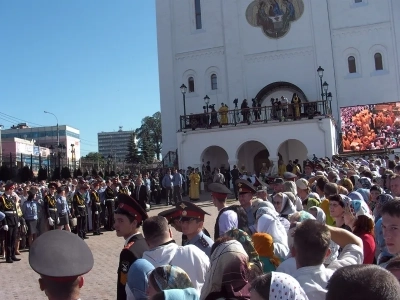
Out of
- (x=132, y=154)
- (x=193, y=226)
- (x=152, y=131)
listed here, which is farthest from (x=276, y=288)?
(x=152, y=131)

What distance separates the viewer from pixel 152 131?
9212 cm

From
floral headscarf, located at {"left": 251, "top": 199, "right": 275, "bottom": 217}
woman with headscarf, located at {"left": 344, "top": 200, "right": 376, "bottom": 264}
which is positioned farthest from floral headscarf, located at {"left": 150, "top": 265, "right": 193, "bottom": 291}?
floral headscarf, located at {"left": 251, "top": 199, "right": 275, "bottom": 217}

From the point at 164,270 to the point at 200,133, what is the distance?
91.0 feet

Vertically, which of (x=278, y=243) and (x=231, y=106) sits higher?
(x=231, y=106)

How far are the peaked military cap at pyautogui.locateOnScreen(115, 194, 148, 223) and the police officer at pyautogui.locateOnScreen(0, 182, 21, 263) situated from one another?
8.78m

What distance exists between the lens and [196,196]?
25750mm

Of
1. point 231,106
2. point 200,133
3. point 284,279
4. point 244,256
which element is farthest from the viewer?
point 231,106

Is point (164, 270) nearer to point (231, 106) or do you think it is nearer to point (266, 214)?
point (266, 214)

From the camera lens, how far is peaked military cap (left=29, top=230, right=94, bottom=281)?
262 cm

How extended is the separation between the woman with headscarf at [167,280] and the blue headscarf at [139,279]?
0.75m

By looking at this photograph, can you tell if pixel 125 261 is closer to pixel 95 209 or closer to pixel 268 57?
pixel 95 209

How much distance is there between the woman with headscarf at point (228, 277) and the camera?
3.16 meters

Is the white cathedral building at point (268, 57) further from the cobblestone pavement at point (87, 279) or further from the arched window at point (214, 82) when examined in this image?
the cobblestone pavement at point (87, 279)

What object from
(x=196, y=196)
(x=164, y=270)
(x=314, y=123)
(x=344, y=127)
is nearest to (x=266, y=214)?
(x=164, y=270)
